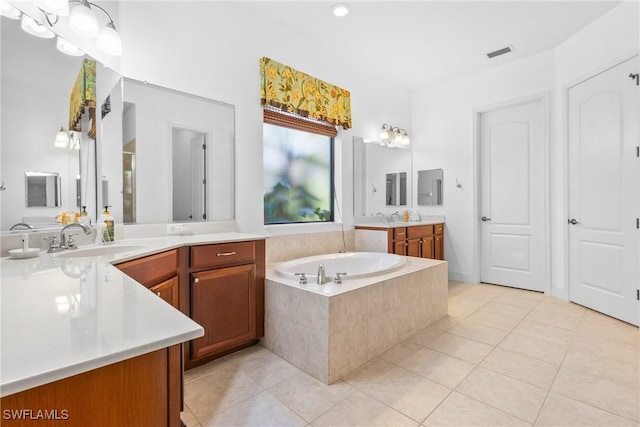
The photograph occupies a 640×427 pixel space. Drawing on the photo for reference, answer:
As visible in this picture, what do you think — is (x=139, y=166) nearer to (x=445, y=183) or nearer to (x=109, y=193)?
(x=109, y=193)

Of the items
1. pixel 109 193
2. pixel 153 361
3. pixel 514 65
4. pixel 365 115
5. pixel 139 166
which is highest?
pixel 514 65

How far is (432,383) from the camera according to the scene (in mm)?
1796

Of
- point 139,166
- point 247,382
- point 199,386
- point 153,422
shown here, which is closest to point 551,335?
point 247,382

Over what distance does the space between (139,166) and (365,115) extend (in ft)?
8.65

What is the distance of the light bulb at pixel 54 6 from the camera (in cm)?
149

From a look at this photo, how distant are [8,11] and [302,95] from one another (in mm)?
2106

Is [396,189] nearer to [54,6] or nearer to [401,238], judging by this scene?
[401,238]

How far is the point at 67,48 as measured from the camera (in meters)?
1.71

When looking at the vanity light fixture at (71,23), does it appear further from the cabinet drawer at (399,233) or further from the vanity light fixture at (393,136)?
the vanity light fixture at (393,136)

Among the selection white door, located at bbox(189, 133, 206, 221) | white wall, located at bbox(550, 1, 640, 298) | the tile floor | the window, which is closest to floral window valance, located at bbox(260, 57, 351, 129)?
the window

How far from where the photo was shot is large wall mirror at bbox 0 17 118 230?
1406mm

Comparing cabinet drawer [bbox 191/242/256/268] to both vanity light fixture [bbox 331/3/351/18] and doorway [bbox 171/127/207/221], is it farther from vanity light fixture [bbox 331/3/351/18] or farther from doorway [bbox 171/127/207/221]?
vanity light fixture [bbox 331/3/351/18]

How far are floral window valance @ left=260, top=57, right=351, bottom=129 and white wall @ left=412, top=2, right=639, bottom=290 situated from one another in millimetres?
1612

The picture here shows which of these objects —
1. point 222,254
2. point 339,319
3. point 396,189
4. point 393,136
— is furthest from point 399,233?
point 222,254
